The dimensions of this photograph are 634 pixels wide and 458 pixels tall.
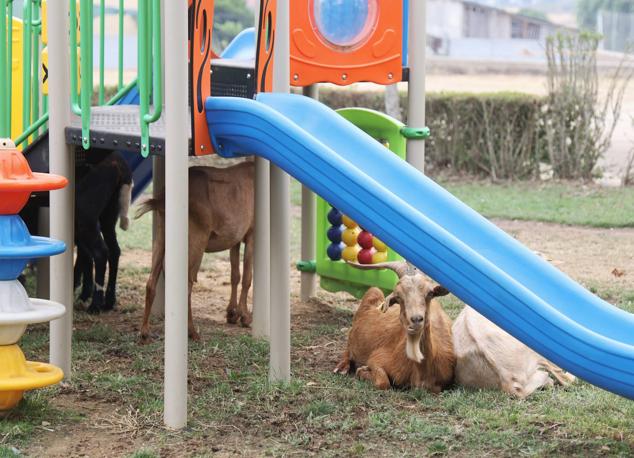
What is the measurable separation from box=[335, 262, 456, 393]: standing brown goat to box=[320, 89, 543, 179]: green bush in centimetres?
825

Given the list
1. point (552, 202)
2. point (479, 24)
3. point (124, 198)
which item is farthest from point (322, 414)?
point (479, 24)

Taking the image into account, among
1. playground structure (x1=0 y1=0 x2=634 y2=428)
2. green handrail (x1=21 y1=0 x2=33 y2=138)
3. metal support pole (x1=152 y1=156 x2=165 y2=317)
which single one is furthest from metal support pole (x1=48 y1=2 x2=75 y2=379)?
green handrail (x1=21 y1=0 x2=33 y2=138)

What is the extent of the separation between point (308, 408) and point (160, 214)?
6.36 feet

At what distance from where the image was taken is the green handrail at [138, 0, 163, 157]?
17.1 ft

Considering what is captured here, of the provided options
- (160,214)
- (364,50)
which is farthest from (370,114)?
(160,214)

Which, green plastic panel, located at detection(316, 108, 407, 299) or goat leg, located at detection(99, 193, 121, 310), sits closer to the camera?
green plastic panel, located at detection(316, 108, 407, 299)

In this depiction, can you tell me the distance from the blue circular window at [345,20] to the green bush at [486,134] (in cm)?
728

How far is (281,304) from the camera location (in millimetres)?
5777

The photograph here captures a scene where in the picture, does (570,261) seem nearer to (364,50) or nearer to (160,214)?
(364,50)

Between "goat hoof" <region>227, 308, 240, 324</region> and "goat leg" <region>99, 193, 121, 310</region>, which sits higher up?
"goat leg" <region>99, 193, 121, 310</region>

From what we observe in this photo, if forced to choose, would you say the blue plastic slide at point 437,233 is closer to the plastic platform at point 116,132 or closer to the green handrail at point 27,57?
the plastic platform at point 116,132

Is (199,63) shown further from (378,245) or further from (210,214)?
(378,245)

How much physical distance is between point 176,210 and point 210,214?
1.76 meters

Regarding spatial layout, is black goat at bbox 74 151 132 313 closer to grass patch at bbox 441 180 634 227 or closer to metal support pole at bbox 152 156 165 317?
metal support pole at bbox 152 156 165 317
